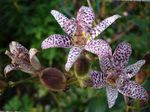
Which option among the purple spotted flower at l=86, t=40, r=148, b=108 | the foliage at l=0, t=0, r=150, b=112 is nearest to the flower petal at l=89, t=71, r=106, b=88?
the purple spotted flower at l=86, t=40, r=148, b=108

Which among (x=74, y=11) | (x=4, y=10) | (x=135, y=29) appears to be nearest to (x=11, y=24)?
(x=4, y=10)

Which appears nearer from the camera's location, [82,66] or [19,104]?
[82,66]

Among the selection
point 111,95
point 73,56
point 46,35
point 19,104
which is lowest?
point 19,104

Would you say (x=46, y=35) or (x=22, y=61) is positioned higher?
(x=22, y=61)

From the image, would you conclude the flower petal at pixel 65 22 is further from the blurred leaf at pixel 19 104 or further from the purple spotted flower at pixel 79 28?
the blurred leaf at pixel 19 104

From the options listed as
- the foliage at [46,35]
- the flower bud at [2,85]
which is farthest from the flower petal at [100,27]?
the foliage at [46,35]

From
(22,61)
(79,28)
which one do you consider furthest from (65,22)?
(22,61)

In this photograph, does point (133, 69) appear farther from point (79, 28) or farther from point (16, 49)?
point (16, 49)
